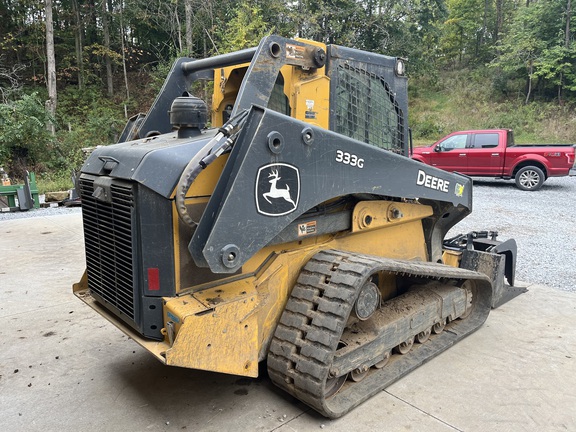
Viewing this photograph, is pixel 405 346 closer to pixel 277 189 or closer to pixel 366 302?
pixel 366 302

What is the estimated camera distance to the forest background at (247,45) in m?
21.1

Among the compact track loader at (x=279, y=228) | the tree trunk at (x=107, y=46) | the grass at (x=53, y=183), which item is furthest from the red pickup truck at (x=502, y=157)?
the tree trunk at (x=107, y=46)

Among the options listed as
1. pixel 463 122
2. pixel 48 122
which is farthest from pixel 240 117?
pixel 463 122

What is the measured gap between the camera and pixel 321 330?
2.89 meters

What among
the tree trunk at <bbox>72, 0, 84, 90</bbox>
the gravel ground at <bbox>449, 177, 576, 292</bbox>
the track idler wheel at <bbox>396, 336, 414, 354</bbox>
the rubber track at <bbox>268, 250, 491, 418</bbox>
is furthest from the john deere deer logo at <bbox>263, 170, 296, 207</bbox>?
the tree trunk at <bbox>72, 0, 84, 90</bbox>

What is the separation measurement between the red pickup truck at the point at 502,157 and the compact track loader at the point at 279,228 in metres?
9.76

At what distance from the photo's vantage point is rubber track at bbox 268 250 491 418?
9.28 ft

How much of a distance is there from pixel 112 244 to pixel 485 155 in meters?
12.8

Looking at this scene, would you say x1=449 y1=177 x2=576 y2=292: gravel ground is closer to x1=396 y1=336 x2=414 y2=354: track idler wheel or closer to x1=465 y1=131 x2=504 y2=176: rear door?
x1=465 y1=131 x2=504 y2=176: rear door

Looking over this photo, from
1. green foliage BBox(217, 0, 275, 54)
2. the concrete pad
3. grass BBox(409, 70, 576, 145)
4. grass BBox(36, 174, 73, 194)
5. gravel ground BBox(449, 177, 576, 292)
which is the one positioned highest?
green foliage BBox(217, 0, 275, 54)

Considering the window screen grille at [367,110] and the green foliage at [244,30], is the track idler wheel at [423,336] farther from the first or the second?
the green foliage at [244,30]

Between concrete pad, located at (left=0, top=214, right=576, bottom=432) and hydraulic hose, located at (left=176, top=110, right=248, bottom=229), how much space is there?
4.56ft

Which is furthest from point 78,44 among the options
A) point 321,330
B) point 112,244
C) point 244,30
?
point 321,330

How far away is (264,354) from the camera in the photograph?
3.12 m
